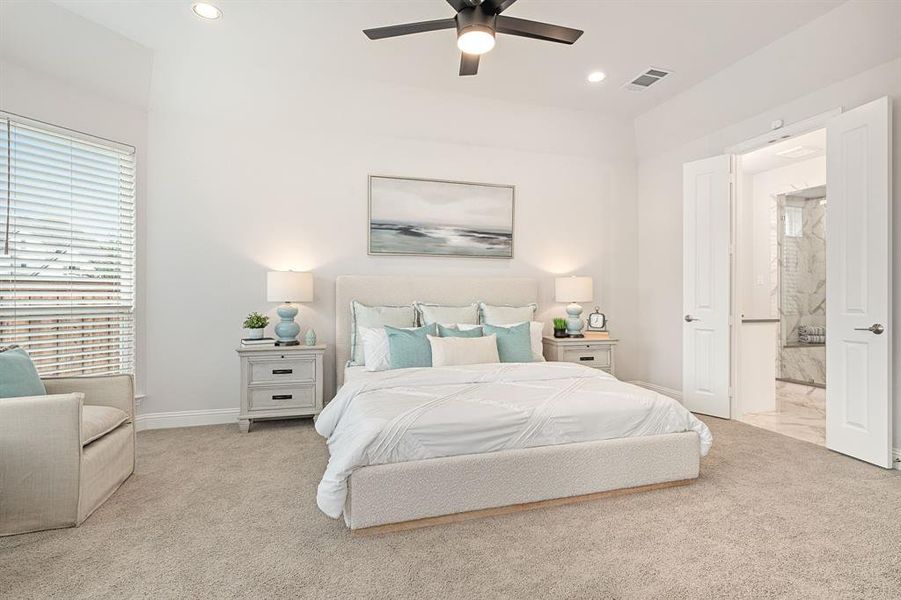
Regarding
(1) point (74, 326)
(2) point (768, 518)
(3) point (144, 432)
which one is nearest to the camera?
(2) point (768, 518)

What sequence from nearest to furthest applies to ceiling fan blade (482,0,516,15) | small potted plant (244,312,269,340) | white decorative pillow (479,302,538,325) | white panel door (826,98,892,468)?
1. ceiling fan blade (482,0,516,15)
2. white panel door (826,98,892,468)
3. small potted plant (244,312,269,340)
4. white decorative pillow (479,302,538,325)

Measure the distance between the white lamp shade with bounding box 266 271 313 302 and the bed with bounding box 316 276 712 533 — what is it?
51.8 inches

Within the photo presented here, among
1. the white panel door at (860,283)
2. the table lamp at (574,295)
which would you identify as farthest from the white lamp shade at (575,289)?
the white panel door at (860,283)

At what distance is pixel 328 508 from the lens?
2.02 meters

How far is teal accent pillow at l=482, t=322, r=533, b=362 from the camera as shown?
3.67 meters

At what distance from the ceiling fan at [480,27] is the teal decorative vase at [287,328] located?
7.51 feet

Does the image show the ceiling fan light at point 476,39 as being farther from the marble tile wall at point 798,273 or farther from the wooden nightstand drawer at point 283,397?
the marble tile wall at point 798,273

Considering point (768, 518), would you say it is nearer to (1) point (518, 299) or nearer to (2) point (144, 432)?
(1) point (518, 299)

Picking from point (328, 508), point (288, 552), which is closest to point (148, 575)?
point (288, 552)

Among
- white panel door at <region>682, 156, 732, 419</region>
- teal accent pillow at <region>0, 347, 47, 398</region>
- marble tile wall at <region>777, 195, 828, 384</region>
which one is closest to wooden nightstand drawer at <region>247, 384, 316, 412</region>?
teal accent pillow at <region>0, 347, 47, 398</region>

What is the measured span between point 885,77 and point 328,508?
424 cm

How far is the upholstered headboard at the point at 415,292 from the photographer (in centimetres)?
425

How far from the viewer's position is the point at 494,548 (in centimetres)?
199

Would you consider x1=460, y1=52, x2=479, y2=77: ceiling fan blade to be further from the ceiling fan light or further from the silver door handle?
the silver door handle
